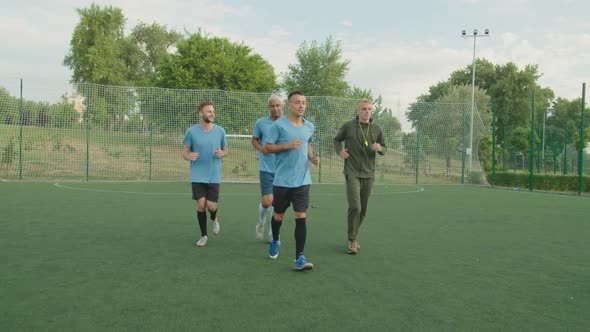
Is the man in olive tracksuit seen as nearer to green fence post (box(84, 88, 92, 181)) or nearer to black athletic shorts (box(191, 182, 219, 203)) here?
black athletic shorts (box(191, 182, 219, 203))

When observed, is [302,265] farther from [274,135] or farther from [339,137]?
[339,137]

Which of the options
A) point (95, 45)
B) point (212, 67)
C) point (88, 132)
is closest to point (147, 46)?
point (95, 45)

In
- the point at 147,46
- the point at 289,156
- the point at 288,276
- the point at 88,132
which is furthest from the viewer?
the point at 147,46

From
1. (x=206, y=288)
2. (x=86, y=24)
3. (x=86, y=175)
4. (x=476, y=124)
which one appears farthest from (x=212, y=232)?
(x=86, y=24)

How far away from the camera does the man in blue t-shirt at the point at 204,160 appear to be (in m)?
5.80

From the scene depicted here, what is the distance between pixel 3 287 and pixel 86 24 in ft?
130

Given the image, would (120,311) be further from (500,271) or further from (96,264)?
(500,271)

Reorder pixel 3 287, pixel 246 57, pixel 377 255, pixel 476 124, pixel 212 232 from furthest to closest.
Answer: pixel 246 57 → pixel 476 124 → pixel 212 232 → pixel 377 255 → pixel 3 287

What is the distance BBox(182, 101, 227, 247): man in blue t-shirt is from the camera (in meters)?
5.80

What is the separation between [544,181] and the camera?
1706 centimetres

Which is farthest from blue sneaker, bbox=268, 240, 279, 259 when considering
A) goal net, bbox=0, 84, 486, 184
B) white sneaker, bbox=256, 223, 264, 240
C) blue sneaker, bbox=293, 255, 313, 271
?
goal net, bbox=0, 84, 486, 184

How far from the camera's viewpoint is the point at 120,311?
3.28 meters

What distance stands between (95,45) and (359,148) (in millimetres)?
37575

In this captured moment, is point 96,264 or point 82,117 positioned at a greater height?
point 82,117
